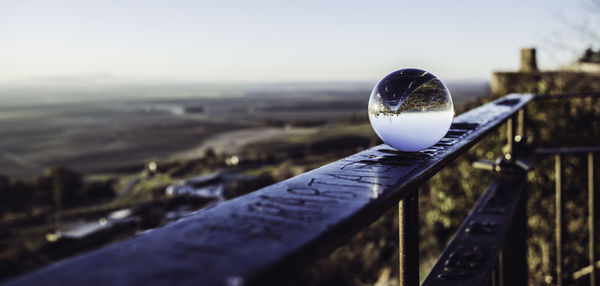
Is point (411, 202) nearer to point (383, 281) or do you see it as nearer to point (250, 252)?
point (250, 252)

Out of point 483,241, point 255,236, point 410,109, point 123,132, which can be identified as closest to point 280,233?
point 255,236

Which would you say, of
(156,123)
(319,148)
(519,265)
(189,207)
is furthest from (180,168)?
(156,123)

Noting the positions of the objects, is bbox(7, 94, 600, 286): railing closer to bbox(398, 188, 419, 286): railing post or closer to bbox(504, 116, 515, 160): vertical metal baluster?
bbox(398, 188, 419, 286): railing post

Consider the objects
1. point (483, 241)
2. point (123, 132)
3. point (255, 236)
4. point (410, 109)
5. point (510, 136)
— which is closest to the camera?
point (255, 236)

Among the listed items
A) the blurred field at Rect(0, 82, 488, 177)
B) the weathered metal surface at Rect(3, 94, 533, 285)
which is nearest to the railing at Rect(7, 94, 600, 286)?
the weathered metal surface at Rect(3, 94, 533, 285)

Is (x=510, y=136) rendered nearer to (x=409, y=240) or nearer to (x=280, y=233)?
(x=409, y=240)

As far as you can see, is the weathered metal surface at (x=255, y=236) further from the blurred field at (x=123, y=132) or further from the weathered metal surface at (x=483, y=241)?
the blurred field at (x=123, y=132)
